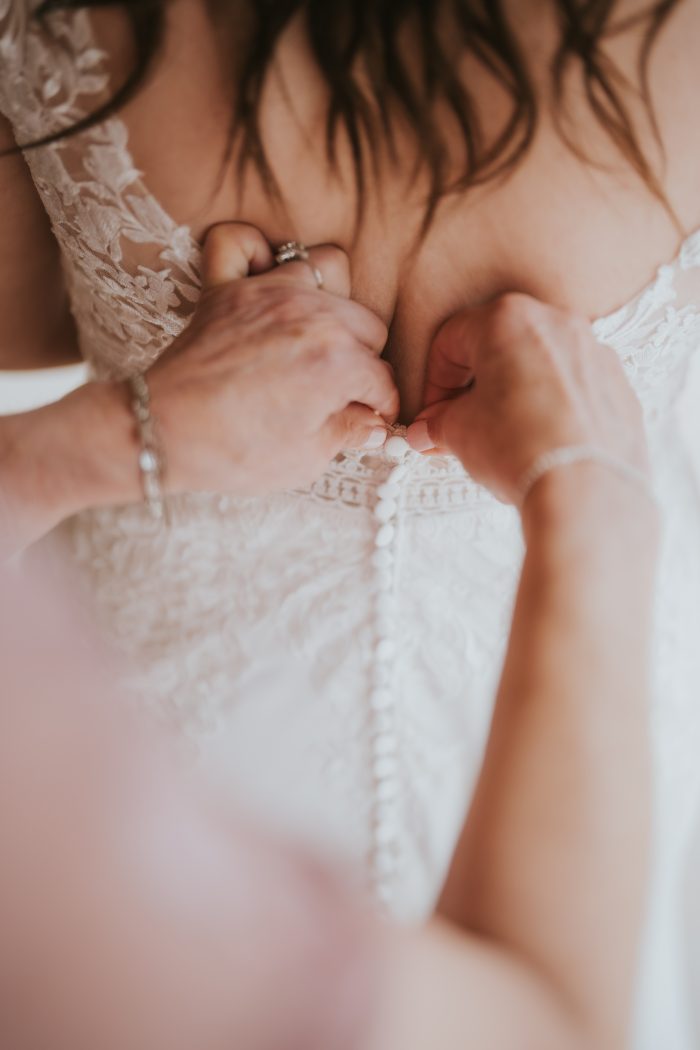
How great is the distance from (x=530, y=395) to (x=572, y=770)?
28 cm

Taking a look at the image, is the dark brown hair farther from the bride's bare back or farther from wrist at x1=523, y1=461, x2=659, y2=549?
wrist at x1=523, y1=461, x2=659, y2=549

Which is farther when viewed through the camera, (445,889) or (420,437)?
(420,437)

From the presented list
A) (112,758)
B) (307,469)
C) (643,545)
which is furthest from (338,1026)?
(307,469)

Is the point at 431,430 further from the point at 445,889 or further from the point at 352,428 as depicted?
the point at 445,889

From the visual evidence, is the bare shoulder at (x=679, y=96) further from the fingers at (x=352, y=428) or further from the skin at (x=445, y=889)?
the fingers at (x=352, y=428)

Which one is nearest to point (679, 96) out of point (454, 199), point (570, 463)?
point (454, 199)

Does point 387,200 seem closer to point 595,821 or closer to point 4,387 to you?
point 595,821

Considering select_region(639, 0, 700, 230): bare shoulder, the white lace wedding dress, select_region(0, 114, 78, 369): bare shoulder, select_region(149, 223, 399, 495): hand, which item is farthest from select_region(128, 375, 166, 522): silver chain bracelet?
select_region(639, 0, 700, 230): bare shoulder

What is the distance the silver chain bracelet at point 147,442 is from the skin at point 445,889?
11.6 inches

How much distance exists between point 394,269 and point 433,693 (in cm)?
44

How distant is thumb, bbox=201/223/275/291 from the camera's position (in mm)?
617

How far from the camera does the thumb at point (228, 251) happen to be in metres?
0.62

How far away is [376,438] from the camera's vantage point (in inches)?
28.3

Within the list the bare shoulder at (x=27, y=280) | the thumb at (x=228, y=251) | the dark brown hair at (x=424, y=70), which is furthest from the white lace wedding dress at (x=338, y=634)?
the dark brown hair at (x=424, y=70)
